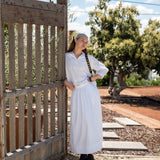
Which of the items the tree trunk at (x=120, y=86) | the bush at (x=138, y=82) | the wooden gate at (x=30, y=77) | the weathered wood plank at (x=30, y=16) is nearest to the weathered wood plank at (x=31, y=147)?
the wooden gate at (x=30, y=77)

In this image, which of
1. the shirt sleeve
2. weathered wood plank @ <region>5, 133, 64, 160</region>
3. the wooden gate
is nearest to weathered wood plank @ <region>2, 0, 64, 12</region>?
the wooden gate

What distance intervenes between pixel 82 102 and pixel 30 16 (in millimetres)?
1343

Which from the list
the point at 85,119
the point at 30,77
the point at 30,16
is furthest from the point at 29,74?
the point at 85,119

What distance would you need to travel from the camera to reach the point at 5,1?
3314 millimetres

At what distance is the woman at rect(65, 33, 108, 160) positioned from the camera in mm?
4207

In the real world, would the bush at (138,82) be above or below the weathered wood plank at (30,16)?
below

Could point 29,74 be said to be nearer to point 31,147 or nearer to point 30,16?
point 30,16

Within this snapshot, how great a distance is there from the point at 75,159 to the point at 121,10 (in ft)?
27.8

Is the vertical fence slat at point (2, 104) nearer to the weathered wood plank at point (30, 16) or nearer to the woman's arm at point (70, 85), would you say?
the weathered wood plank at point (30, 16)

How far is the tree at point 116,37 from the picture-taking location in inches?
442

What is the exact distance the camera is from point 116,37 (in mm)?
11594

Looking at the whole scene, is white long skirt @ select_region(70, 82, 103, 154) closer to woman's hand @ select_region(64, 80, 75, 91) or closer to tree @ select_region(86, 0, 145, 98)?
woman's hand @ select_region(64, 80, 75, 91)

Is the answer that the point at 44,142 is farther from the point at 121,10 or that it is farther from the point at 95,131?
the point at 121,10

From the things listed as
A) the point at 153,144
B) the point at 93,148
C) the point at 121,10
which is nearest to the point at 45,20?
the point at 93,148
